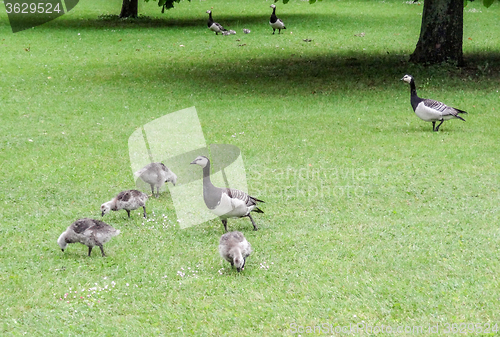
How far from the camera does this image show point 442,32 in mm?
21609

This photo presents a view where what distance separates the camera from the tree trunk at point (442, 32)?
21.4 m

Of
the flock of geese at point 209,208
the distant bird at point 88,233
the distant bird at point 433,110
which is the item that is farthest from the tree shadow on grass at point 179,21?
the distant bird at point 88,233

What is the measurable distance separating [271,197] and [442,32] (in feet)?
45.7

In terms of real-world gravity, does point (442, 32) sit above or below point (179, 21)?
above

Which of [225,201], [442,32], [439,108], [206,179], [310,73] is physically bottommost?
[310,73]

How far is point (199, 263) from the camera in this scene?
8.07m

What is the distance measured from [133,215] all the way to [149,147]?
199 inches

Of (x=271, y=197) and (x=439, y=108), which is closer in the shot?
(x=271, y=197)

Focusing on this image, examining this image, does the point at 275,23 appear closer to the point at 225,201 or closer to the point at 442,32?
the point at 442,32

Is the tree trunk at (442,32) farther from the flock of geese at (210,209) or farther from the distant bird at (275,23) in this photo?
the flock of geese at (210,209)

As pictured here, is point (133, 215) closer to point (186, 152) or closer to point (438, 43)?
point (186, 152)

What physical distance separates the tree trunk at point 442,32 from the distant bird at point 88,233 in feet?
56.9

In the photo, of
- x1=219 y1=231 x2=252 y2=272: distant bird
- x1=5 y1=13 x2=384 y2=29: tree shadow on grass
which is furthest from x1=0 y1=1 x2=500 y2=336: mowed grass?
x1=5 y1=13 x2=384 y2=29: tree shadow on grass

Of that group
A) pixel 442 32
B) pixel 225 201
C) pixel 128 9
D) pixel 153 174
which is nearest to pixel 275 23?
pixel 128 9
